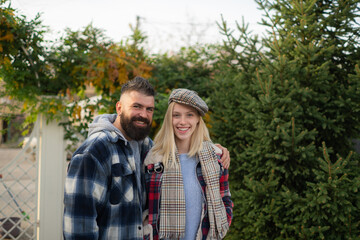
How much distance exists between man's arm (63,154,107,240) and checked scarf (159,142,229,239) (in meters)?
0.53

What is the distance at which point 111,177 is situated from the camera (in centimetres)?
174

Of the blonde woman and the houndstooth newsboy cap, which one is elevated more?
the houndstooth newsboy cap

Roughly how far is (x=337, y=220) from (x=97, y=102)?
121 inches

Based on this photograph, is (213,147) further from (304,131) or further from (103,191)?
(304,131)

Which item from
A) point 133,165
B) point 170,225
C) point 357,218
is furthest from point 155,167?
point 357,218

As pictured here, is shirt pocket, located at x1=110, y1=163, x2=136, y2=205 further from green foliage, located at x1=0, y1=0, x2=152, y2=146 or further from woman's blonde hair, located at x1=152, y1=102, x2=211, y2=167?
green foliage, located at x1=0, y1=0, x2=152, y2=146

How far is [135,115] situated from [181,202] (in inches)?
26.6

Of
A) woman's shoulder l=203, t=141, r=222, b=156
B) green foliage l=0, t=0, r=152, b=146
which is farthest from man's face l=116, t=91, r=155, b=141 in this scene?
green foliage l=0, t=0, r=152, b=146

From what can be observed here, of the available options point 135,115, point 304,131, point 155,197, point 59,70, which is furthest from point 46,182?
point 304,131

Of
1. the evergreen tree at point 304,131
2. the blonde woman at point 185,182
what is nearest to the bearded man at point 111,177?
the blonde woman at point 185,182

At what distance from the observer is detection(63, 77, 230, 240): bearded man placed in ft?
5.15

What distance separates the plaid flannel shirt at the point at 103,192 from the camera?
1.57 metres

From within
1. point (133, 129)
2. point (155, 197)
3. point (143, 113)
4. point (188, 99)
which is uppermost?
point (188, 99)

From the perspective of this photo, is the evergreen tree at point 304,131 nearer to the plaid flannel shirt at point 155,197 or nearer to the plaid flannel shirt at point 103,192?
the plaid flannel shirt at point 155,197
